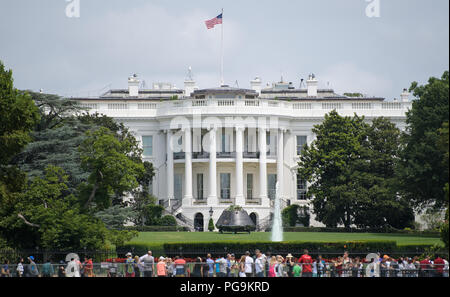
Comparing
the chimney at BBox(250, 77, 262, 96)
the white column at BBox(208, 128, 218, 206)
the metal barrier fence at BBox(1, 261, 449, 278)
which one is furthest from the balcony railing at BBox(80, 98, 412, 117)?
the metal barrier fence at BBox(1, 261, 449, 278)

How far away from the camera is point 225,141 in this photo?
9162cm

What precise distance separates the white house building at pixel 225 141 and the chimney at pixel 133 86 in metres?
4.44

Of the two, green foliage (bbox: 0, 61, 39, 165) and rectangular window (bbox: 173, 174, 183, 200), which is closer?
green foliage (bbox: 0, 61, 39, 165)

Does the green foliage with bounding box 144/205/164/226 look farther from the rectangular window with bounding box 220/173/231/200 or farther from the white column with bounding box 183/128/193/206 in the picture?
the rectangular window with bounding box 220/173/231/200

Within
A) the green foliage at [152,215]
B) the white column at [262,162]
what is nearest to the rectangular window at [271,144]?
the white column at [262,162]

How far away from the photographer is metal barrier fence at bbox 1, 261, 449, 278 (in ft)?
127

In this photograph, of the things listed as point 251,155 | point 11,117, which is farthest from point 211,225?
point 11,117

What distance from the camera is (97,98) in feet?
320

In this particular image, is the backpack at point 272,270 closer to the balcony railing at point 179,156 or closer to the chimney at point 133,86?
the balcony railing at point 179,156

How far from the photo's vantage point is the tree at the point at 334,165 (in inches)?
3091

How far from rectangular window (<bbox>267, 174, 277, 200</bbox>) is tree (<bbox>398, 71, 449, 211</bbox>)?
25553mm
